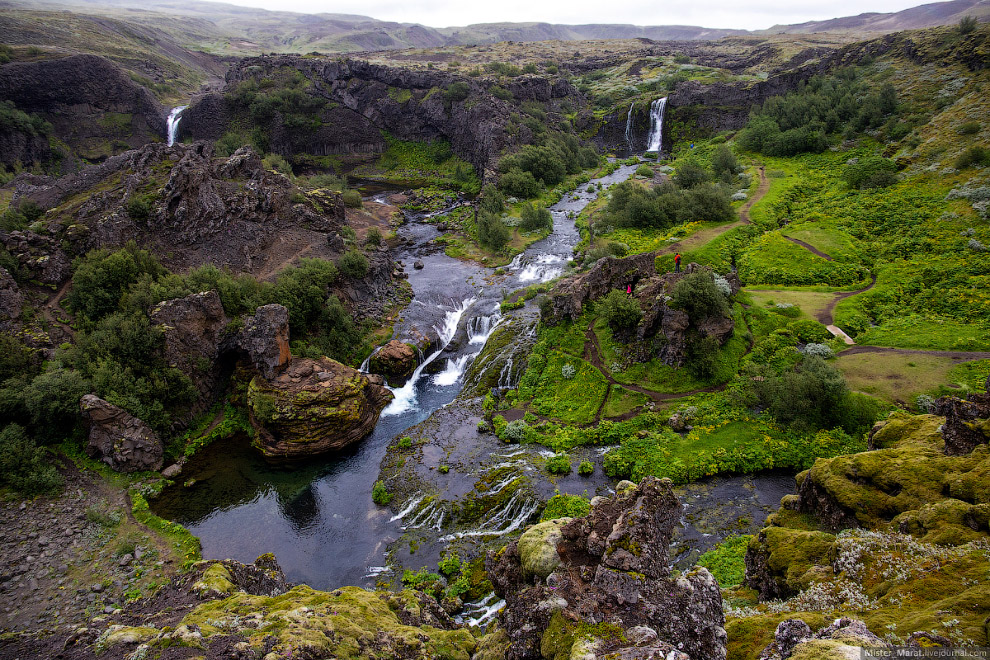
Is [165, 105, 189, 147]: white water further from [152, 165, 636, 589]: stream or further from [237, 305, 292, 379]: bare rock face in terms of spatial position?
[237, 305, 292, 379]: bare rock face

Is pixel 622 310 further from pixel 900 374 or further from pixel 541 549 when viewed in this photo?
pixel 541 549

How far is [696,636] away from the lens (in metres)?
10.2

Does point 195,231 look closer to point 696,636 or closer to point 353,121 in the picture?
point 696,636

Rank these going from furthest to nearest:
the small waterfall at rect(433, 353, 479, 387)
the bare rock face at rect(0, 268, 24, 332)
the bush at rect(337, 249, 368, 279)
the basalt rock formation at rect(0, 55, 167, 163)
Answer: the basalt rock formation at rect(0, 55, 167, 163)
the bush at rect(337, 249, 368, 279)
the small waterfall at rect(433, 353, 479, 387)
the bare rock face at rect(0, 268, 24, 332)

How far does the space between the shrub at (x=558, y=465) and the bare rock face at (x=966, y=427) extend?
56.2 feet

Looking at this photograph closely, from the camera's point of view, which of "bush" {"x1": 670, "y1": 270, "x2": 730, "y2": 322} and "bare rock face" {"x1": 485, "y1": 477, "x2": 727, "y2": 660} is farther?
"bush" {"x1": 670, "y1": 270, "x2": 730, "y2": 322}

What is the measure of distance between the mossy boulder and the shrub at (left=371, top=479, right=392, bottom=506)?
16.8 m

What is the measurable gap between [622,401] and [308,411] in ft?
73.0

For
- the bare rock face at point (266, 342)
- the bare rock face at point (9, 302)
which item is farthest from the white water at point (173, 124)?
the bare rock face at point (266, 342)

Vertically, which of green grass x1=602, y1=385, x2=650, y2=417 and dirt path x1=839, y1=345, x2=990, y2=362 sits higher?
dirt path x1=839, y1=345, x2=990, y2=362

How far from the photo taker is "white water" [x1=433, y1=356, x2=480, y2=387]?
39556 millimetres

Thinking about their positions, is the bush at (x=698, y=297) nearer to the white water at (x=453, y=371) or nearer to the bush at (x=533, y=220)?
the white water at (x=453, y=371)

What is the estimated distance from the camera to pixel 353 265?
4725cm

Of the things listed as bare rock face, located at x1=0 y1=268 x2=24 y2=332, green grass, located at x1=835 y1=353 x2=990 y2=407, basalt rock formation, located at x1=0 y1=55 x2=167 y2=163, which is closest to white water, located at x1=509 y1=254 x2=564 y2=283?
green grass, located at x1=835 y1=353 x2=990 y2=407
